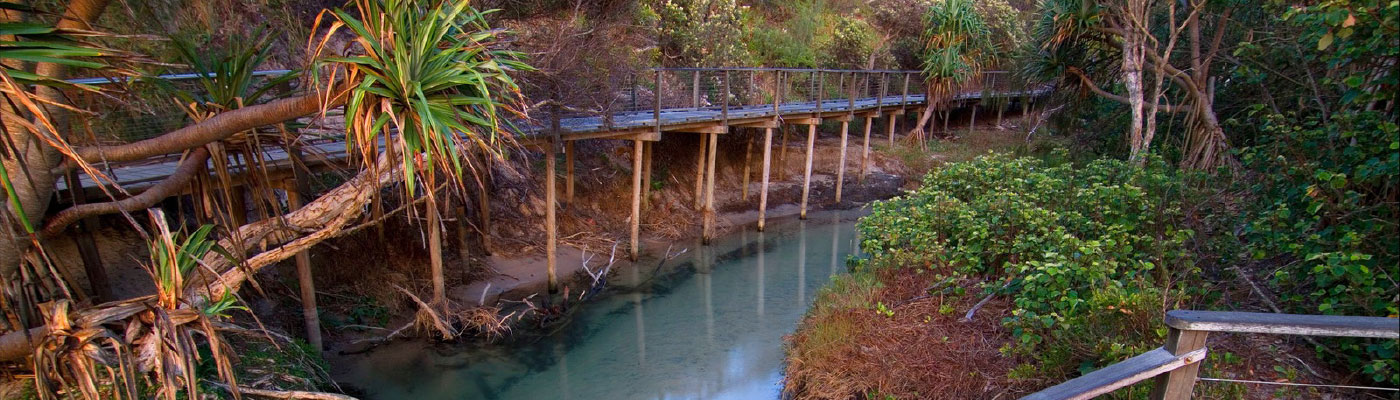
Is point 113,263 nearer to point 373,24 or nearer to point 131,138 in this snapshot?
point 131,138

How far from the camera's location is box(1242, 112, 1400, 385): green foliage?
319 cm

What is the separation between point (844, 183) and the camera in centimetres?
1711

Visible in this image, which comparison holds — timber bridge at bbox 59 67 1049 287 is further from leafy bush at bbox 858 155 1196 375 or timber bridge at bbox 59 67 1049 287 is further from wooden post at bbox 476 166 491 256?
leafy bush at bbox 858 155 1196 375

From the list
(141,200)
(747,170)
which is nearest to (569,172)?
(747,170)

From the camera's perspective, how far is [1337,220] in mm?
3605

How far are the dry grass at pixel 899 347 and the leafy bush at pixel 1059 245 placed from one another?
9.3 inches

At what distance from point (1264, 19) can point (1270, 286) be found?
4.89m

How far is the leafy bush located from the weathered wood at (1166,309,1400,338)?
1635mm

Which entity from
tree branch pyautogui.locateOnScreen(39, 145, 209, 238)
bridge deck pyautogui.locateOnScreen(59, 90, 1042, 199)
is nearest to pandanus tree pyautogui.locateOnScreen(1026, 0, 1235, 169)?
bridge deck pyautogui.locateOnScreen(59, 90, 1042, 199)

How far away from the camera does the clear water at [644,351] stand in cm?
720

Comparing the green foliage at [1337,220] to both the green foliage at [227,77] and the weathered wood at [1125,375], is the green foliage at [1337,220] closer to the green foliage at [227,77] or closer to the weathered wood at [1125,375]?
the weathered wood at [1125,375]

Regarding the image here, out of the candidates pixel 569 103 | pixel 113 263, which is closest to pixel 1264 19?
pixel 569 103

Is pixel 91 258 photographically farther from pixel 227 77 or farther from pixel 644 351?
pixel 644 351

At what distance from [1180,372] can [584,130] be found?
24.1 feet
